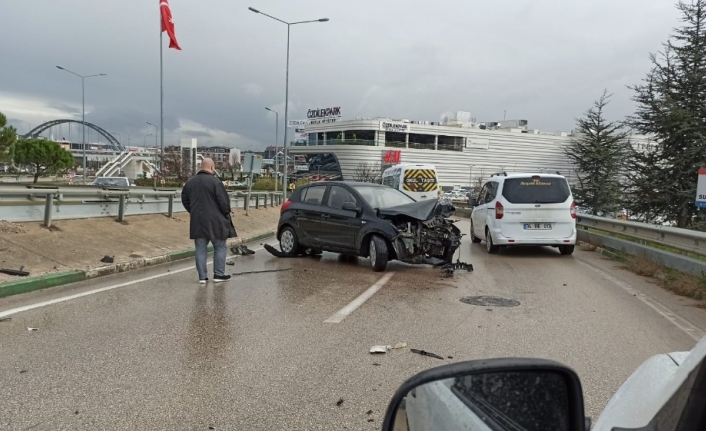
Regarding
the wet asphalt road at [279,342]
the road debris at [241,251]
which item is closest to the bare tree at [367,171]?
the road debris at [241,251]

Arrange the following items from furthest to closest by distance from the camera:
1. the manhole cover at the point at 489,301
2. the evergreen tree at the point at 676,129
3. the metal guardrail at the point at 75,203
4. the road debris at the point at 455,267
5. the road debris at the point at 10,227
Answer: the evergreen tree at the point at 676,129 → the metal guardrail at the point at 75,203 → the road debris at the point at 10,227 → the road debris at the point at 455,267 → the manhole cover at the point at 489,301

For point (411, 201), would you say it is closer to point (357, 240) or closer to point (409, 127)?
point (357, 240)

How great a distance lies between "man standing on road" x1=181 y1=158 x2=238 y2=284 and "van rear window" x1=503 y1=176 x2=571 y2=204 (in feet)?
22.6

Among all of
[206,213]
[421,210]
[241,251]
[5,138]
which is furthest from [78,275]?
[5,138]

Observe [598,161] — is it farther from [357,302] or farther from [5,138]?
[5,138]

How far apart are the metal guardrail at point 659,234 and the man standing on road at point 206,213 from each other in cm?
803

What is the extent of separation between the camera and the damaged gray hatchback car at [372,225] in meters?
9.98

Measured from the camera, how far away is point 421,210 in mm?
10086

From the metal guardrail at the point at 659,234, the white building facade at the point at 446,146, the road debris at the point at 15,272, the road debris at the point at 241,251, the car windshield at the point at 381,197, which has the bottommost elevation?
the road debris at the point at 241,251

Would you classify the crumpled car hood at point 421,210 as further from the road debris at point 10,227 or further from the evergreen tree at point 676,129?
the evergreen tree at point 676,129

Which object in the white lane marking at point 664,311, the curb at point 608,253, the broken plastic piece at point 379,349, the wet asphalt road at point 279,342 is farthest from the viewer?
the curb at point 608,253

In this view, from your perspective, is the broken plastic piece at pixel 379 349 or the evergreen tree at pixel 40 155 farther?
the evergreen tree at pixel 40 155

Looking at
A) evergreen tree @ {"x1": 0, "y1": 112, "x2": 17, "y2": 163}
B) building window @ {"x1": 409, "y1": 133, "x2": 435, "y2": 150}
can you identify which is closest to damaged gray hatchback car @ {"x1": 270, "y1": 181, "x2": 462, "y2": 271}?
evergreen tree @ {"x1": 0, "y1": 112, "x2": 17, "y2": 163}

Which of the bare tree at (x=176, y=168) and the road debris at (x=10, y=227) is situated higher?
the bare tree at (x=176, y=168)
